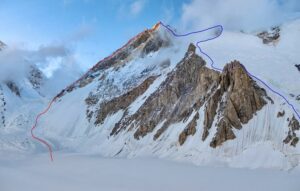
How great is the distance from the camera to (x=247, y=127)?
7756 cm

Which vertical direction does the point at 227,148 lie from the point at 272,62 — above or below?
below

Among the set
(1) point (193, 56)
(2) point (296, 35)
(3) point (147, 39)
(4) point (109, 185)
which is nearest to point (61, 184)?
(4) point (109, 185)

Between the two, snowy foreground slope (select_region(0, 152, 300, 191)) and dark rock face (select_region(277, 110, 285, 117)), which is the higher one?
dark rock face (select_region(277, 110, 285, 117))

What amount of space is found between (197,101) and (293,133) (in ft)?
74.5

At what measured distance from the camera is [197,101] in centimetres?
9112

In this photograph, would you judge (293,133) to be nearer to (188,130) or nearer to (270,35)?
(188,130)

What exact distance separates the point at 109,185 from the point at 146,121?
143 feet

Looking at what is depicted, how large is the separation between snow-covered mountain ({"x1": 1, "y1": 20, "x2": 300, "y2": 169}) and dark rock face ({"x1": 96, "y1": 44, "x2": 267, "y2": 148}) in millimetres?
154

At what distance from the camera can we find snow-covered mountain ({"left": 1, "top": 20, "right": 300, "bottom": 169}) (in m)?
76.0

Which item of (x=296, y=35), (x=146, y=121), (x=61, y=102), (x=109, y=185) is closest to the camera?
(x=109, y=185)

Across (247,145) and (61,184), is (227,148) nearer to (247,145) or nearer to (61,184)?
(247,145)

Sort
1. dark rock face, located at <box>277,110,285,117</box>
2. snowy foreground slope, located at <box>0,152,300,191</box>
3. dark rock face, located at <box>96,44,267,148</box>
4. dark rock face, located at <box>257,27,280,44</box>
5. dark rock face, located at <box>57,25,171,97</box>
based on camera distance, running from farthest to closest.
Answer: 1. dark rock face, located at <box>57,25,171,97</box>
2. dark rock face, located at <box>257,27,280,44</box>
3. dark rock face, located at <box>96,44,267,148</box>
4. dark rock face, located at <box>277,110,285,117</box>
5. snowy foreground slope, located at <box>0,152,300,191</box>

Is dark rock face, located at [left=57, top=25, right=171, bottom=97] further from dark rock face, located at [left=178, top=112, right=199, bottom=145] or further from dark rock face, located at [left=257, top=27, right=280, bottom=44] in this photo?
dark rock face, located at [left=178, top=112, right=199, bottom=145]

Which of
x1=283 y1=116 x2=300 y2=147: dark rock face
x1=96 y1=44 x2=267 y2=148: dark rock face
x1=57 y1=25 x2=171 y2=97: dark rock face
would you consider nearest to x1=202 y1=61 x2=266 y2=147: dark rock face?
x1=96 y1=44 x2=267 y2=148: dark rock face
